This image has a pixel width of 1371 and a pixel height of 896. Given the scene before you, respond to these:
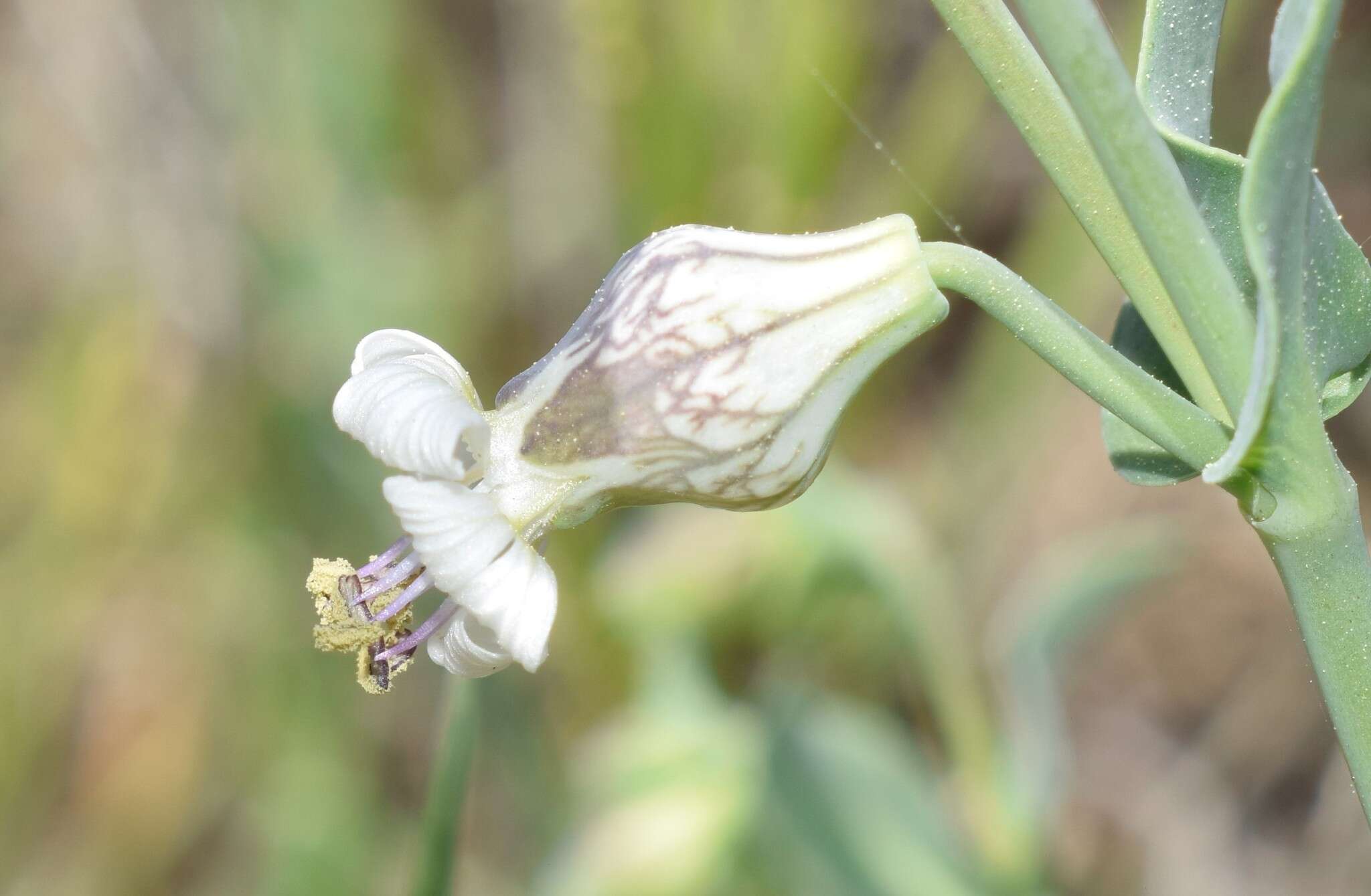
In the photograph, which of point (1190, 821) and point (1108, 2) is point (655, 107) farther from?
point (1190, 821)

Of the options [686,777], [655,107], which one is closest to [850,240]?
[686,777]

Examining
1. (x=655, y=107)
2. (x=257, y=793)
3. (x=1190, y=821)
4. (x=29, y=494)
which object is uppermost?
(x=29, y=494)

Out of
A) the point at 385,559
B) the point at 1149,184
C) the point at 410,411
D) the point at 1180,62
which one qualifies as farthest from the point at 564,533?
the point at 1149,184

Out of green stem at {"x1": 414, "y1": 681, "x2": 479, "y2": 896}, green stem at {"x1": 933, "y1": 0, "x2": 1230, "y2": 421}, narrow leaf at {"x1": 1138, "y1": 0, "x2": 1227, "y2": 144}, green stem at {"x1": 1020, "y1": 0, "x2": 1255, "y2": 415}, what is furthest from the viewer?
green stem at {"x1": 414, "y1": 681, "x2": 479, "y2": 896}

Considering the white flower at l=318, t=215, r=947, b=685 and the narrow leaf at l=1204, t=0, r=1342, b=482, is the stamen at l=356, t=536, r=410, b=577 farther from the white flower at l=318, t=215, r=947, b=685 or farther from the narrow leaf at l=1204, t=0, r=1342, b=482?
the narrow leaf at l=1204, t=0, r=1342, b=482

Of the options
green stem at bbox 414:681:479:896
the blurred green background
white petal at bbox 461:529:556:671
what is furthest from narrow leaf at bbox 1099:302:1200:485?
the blurred green background

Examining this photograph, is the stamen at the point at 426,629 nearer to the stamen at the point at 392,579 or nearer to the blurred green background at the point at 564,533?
the stamen at the point at 392,579
